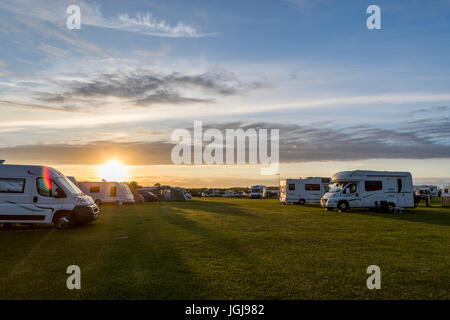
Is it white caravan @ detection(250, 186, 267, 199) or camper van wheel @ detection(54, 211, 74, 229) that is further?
white caravan @ detection(250, 186, 267, 199)

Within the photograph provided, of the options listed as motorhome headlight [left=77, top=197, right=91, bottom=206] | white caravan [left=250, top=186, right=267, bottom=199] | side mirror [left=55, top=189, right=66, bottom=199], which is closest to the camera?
side mirror [left=55, top=189, right=66, bottom=199]

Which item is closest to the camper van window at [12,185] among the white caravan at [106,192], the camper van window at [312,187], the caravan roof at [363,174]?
the caravan roof at [363,174]

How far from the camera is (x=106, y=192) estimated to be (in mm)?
35469

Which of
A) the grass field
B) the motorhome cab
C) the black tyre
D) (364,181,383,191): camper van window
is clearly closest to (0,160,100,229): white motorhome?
the grass field

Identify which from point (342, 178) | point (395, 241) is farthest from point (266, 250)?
point (342, 178)

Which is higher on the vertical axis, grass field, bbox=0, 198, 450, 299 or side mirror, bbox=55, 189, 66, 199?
side mirror, bbox=55, 189, 66, 199

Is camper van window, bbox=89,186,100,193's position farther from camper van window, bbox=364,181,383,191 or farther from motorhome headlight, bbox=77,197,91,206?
camper van window, bbox=364,181,383,191

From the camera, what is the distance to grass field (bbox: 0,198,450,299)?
637cm

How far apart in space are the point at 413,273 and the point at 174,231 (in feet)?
29.0

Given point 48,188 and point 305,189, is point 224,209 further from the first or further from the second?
point 48,188

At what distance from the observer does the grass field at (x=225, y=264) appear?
6.37m

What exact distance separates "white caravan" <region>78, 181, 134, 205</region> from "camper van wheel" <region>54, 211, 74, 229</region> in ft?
66.7
